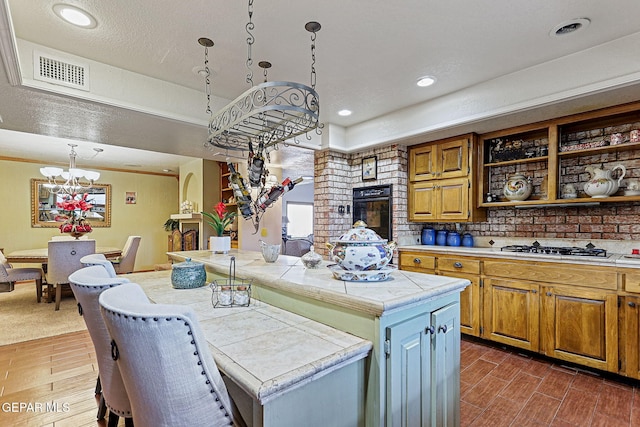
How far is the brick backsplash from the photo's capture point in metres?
2.76

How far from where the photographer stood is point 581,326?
2479mm

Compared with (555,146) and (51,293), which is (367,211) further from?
(51,293)

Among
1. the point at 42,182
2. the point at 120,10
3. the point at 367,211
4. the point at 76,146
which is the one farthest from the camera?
the point at 42,182

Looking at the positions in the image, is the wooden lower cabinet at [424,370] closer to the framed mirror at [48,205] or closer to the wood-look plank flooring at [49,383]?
the wood-look plank flooring at [49,383]

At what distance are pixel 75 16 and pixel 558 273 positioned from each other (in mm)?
3867

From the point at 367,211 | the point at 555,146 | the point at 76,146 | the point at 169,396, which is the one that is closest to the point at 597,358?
the point at 555,146

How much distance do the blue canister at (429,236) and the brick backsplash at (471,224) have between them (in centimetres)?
10

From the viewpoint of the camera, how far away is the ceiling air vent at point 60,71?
2.20 metres

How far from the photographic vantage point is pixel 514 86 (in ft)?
8.75

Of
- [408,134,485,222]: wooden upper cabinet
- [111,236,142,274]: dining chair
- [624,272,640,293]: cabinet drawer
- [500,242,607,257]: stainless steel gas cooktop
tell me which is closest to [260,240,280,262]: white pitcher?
[408,134,485,222]: wooden upper cabinet

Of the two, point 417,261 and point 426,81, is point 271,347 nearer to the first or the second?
point 426,81

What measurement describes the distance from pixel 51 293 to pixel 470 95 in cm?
618

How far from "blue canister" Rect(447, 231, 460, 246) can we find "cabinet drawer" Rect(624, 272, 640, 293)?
5.03 feet

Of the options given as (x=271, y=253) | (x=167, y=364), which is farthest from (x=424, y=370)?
(x=271, y=253)
